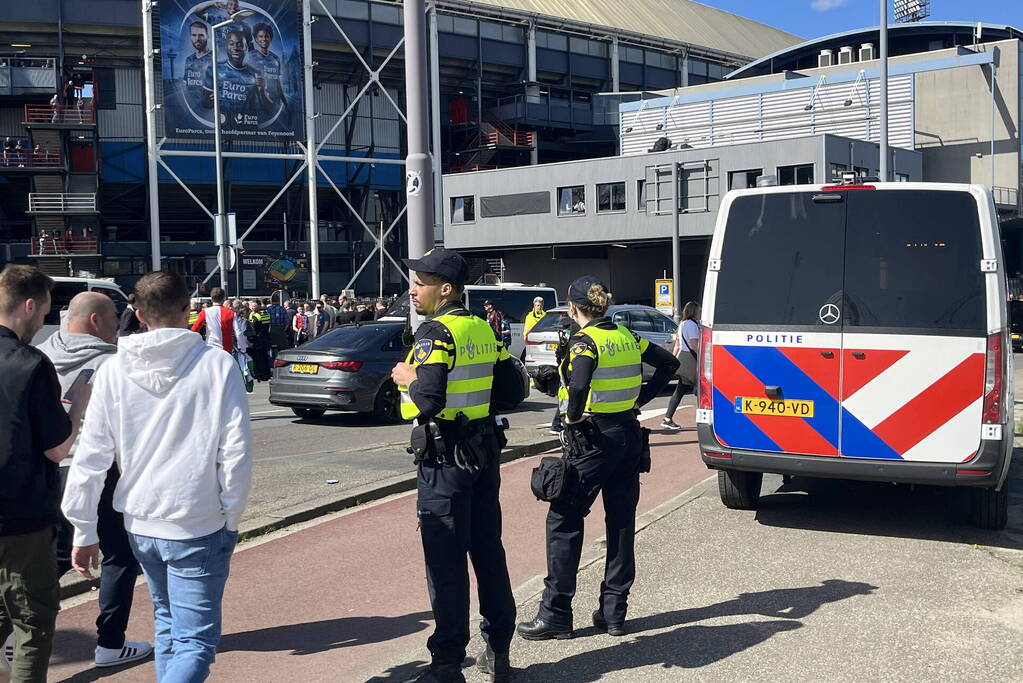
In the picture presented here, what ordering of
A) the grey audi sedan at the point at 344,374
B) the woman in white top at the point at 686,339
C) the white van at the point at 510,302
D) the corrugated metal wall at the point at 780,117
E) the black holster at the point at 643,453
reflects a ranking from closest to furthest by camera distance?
the black holster at the point at 643,453
the woman in white top at the point at 686,339
the grey audi sedan at the point at 344,374
the white van at the point at 510,302
the corrugated metal wall at the point at 780,117

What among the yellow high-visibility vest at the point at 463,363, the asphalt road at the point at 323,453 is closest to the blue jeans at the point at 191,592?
the yellow high-visibility vest at the point at 463,363

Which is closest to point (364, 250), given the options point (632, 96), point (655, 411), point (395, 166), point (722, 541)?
point (395, 166)

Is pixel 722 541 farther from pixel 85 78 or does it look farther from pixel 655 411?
pixel 85 78

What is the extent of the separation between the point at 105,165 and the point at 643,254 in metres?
26.3

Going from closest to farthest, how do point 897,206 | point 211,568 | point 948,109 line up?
point 211,568 < point 897,206 < point 948,109

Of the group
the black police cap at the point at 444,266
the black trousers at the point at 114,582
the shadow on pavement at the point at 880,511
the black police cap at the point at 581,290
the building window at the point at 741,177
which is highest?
the building window at the point at 741,177

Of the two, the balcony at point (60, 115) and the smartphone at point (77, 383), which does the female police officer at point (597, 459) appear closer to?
the smartphone at point (77, 383)

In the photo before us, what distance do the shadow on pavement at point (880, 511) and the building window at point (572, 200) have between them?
4284 cm

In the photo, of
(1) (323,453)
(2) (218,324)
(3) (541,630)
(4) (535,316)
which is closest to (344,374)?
(2) (218,324)

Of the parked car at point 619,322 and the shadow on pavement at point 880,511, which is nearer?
the shadow on pavement at point 880,511

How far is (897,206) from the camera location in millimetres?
7188

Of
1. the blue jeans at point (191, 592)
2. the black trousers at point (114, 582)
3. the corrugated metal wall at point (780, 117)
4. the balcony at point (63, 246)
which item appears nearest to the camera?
the blue jeans at point (191, 592)

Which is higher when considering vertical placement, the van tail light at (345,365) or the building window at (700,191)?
the building window at (700,191)

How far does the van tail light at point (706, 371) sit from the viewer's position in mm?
7531
